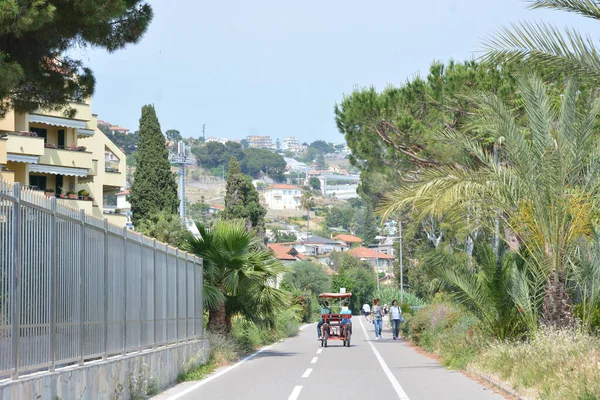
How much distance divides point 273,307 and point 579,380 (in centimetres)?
1526

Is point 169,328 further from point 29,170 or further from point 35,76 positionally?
point 29,170

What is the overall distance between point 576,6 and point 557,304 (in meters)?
8.42

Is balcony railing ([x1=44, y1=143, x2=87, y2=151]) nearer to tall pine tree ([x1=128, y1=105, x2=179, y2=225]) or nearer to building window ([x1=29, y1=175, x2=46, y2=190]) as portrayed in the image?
building window ([x1=29, y1=175, x2=46, y2=190])

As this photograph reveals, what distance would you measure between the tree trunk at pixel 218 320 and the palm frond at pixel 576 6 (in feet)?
52.3

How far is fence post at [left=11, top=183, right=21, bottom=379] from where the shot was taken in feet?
29.1

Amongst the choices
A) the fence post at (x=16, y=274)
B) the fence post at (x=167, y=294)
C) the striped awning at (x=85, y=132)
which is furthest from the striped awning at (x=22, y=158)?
the fence post at (x=16, y=274)

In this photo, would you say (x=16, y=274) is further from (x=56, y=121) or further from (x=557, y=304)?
(x=56, y=121)

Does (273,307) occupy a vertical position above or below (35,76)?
below

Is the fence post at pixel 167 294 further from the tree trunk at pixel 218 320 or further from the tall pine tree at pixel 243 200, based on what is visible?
the tall pine tree at pixel 243 200

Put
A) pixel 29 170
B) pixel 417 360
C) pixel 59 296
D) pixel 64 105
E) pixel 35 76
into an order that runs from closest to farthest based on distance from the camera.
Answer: pixel 59 296, pixel 35 76, pixel 64 105, pixel 417 360, pixel 29 170

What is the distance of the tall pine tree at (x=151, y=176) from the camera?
5956cm

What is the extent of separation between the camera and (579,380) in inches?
463

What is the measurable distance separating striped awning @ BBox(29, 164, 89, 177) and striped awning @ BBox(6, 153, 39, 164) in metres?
2.07

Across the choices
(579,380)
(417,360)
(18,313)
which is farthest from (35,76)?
(417,360)
